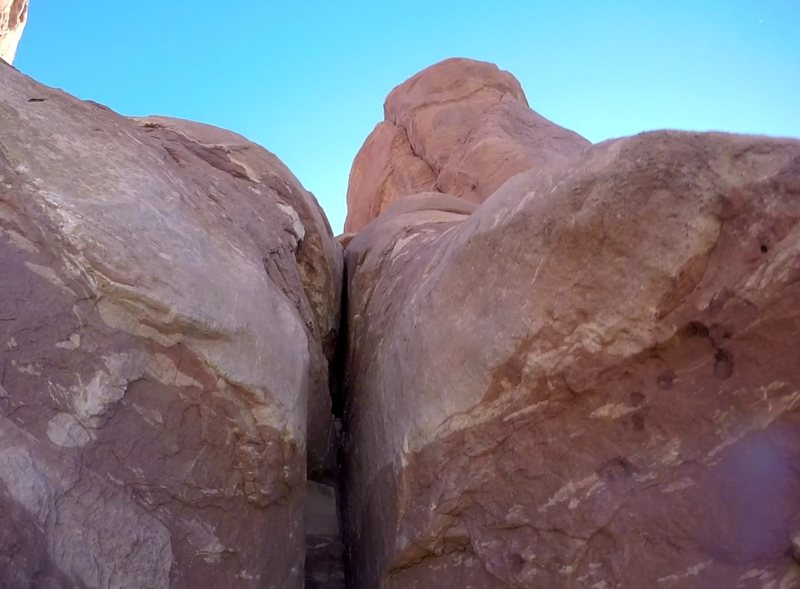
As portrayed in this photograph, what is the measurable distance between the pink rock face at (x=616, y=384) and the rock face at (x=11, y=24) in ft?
33.0

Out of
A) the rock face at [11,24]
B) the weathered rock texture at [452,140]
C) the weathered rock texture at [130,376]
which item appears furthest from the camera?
the rock face at [11,24]

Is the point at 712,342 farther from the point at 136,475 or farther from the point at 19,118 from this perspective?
the point at 19,118

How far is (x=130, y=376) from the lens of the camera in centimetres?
277

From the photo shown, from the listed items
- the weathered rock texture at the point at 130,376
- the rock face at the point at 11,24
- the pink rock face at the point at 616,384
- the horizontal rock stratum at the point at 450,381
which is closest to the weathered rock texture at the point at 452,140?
the horizontal rock stratum at the point at 450,381

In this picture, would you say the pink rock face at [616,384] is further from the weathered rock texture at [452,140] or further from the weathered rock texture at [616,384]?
the weathered rock texture at [452,140]

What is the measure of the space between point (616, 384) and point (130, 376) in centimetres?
195

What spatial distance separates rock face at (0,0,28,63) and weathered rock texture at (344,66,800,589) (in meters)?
10.0

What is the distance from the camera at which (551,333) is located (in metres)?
2.83

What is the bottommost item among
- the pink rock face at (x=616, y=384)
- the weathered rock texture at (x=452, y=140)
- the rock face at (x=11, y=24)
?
the pink rock face at (x=616, y=384)

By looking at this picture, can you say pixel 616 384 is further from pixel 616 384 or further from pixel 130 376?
pixel 130 376

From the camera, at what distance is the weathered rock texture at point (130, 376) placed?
7.91 ft

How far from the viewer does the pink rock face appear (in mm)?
2486

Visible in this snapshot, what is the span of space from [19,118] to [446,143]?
A: 6796mm

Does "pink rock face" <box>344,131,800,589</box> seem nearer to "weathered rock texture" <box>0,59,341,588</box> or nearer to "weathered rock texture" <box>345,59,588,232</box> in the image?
"weathered rock texture" <box>0,59,341,588</box>
